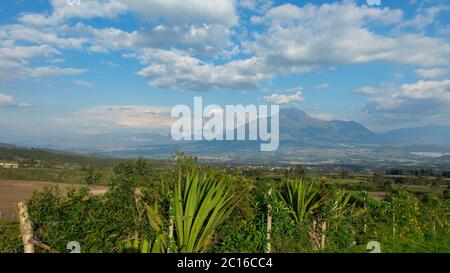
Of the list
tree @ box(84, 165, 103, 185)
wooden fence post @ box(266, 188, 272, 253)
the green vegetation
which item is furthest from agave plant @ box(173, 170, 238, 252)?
tree @ box(84, 165, 103, 185)

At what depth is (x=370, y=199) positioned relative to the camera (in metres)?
8.56

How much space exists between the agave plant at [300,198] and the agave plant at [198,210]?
2060 mm

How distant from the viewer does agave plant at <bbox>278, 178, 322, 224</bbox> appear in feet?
23.8

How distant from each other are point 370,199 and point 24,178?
165 ft

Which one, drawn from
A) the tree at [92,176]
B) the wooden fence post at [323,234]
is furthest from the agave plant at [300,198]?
the tree at [92,176]

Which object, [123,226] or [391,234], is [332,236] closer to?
[391,234]

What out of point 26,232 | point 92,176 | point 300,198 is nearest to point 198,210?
point 92,176

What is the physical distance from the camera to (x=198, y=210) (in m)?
5.39

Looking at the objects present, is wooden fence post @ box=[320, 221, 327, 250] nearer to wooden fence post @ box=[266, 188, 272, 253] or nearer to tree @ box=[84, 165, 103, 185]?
wooden fence post @ box=[266, 188, 272, 253]

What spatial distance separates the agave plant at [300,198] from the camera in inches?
285

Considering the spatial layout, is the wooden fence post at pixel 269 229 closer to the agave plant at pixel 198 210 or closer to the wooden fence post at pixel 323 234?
the agave plant at pixel 198 210
